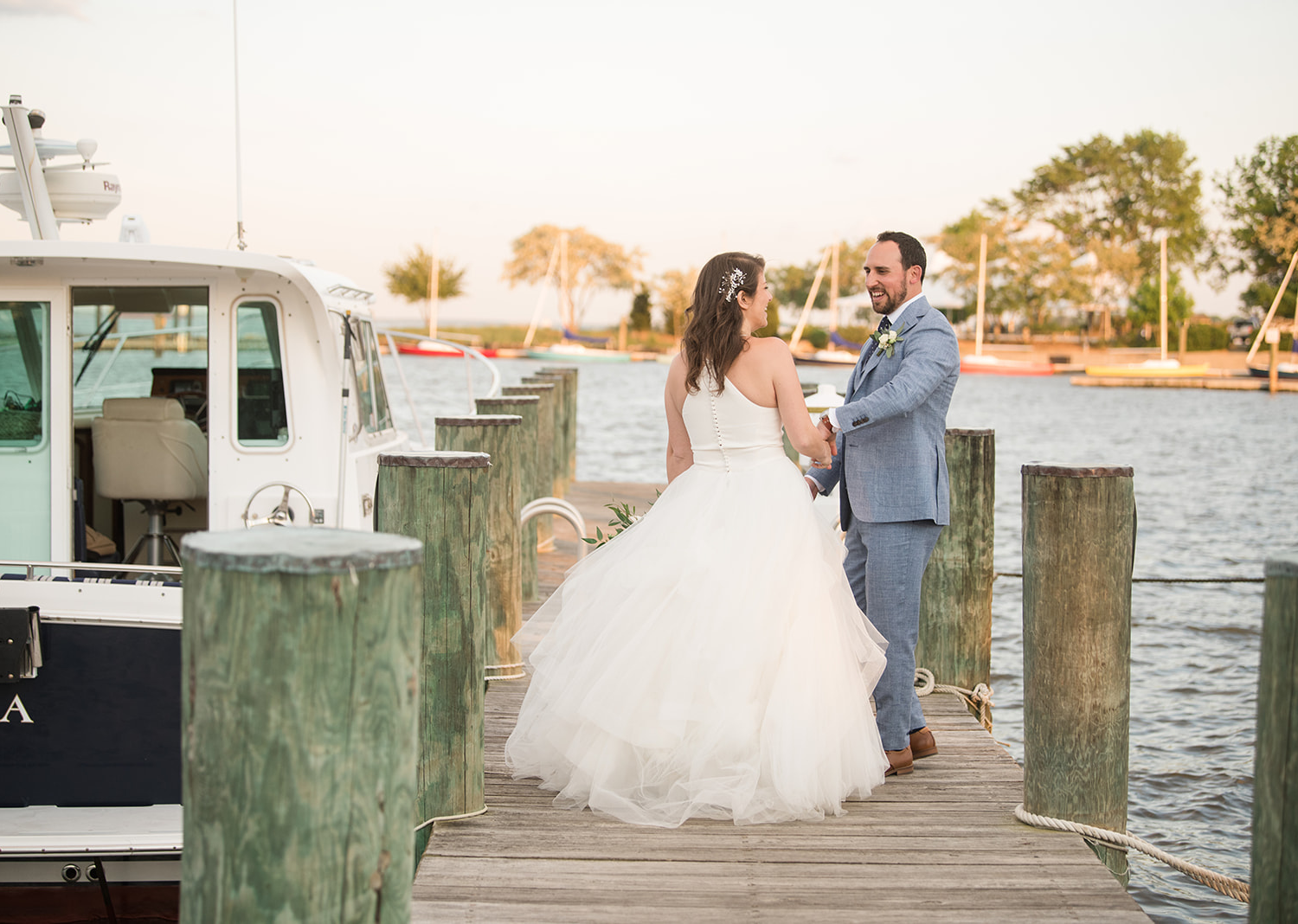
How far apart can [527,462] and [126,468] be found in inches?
164

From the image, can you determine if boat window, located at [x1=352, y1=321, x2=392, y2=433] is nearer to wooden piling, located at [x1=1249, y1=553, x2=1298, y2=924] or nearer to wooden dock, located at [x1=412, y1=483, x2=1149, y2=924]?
wooden dock, located at [x1=412, y1=483, x2=1149, y2=924]

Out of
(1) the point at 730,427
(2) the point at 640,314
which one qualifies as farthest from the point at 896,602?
(2) the point at 640,314

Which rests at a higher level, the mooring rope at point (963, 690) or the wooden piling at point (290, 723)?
the wooden piling at point (290, 723)

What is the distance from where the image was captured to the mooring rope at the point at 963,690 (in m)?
6.05

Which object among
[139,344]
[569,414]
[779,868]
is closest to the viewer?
[779,868]

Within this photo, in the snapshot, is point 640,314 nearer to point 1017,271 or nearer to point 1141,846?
point 1017,271

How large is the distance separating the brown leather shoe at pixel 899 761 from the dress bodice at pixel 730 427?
1.27 m

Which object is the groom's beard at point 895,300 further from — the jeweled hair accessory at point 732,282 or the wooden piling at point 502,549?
the wooden piling at point 502,549

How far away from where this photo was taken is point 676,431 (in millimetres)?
5125

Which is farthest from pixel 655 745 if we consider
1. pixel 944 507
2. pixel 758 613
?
pixel 944 507

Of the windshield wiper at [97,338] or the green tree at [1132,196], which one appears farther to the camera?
the green tree at [1132,196]

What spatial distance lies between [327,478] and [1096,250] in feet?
284

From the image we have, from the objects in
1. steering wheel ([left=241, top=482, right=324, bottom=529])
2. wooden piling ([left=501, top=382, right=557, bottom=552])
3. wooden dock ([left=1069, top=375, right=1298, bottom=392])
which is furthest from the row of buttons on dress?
wooden dock ([left=1069, top=375, right=1298, bottom=392])

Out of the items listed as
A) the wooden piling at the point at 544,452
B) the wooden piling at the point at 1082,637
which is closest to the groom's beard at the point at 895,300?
the wooden piling at the point at 1082,637
